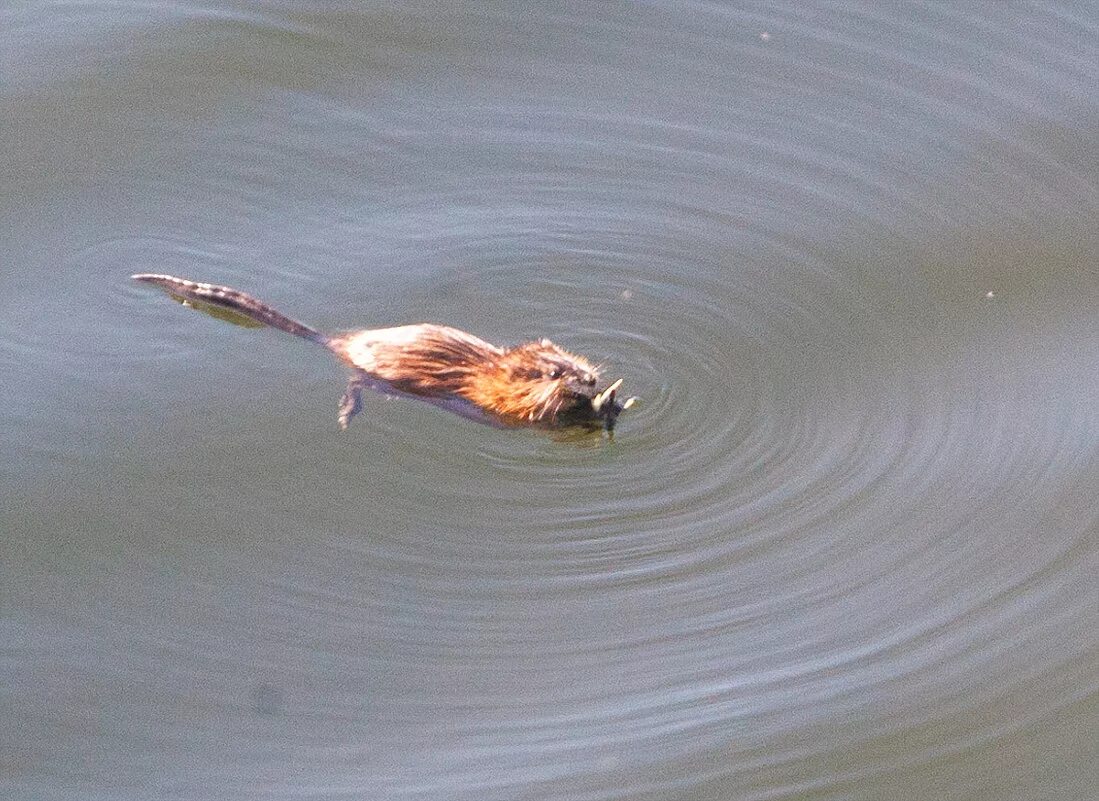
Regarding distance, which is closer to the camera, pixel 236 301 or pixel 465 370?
pixel 465 370

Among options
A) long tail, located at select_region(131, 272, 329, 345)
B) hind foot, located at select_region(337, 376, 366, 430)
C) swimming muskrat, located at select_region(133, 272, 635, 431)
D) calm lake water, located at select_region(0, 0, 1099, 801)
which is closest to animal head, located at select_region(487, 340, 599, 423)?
swimming muskrat, located at select_region(133, 272, 635, 431)

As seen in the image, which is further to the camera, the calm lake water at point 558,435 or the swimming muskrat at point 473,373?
the swimming muskrat at point 473,373

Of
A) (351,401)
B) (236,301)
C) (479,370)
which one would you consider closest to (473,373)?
(479,370)

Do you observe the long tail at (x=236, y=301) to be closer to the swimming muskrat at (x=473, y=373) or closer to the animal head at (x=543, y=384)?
the swimming muskrat at (x=473, y=373)

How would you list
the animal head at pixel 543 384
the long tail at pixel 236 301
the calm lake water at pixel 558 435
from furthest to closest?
1. the long tail at pixel 236 301
2. the animal head at pixel 543 384
3. the calm lake water at pixel 558 435

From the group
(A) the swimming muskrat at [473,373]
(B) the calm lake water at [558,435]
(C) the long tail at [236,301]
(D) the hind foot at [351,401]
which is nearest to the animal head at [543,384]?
(A) the swimming muskrat at [473,373]

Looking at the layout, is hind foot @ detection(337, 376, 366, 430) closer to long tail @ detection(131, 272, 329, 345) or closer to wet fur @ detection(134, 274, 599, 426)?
wet fur @ detection(134, 274, 599, 426)

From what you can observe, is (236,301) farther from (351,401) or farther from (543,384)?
(543,384)
